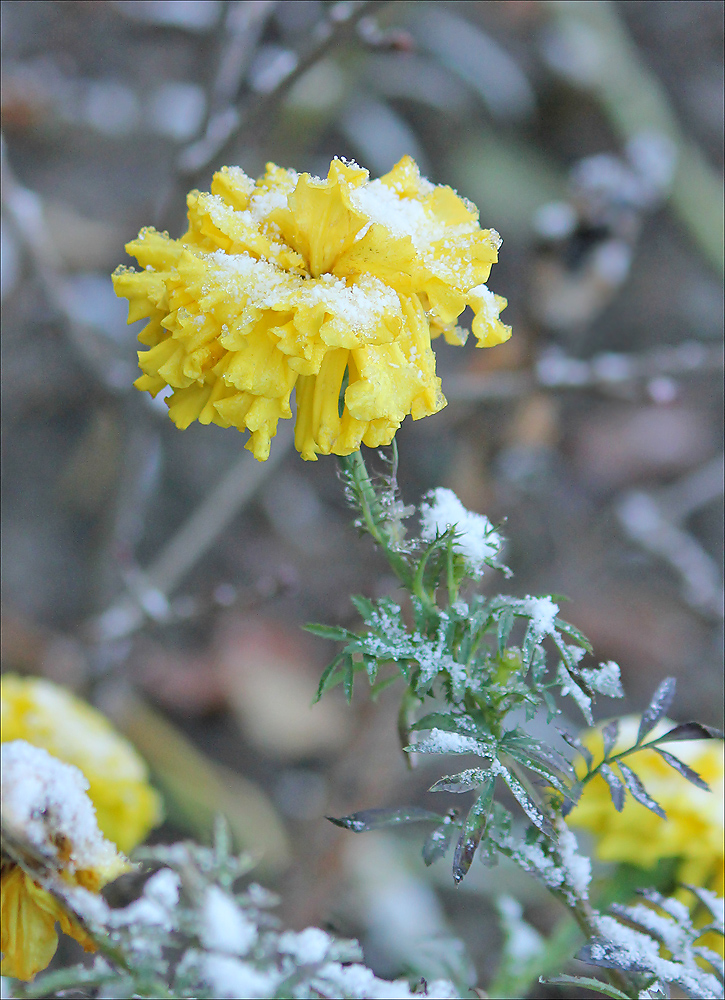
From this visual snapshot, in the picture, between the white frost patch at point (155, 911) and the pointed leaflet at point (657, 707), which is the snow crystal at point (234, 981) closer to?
the white frost patch at point (155, 911)

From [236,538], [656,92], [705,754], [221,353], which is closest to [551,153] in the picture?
[656,92]

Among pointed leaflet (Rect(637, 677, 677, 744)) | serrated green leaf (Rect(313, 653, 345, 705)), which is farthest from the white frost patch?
pointed leaflet (Rect(637, 677, 677, 744))

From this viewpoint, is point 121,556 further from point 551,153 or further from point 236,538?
point 551,153

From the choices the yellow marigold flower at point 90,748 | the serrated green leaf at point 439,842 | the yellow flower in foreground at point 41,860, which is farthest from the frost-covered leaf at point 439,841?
the yellow marigold flower at point 90,748

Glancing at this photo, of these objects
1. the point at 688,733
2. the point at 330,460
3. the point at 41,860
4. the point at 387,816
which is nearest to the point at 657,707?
the point at 688,733

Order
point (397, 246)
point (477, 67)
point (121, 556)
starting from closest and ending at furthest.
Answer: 1. point (397, 246)
2. point (121, 556)
3. point (477, 67)

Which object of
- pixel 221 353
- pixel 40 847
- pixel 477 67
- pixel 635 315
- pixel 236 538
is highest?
pixel 477 67

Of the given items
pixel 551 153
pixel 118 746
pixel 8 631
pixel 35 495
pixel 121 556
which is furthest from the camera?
pixel 551 153
